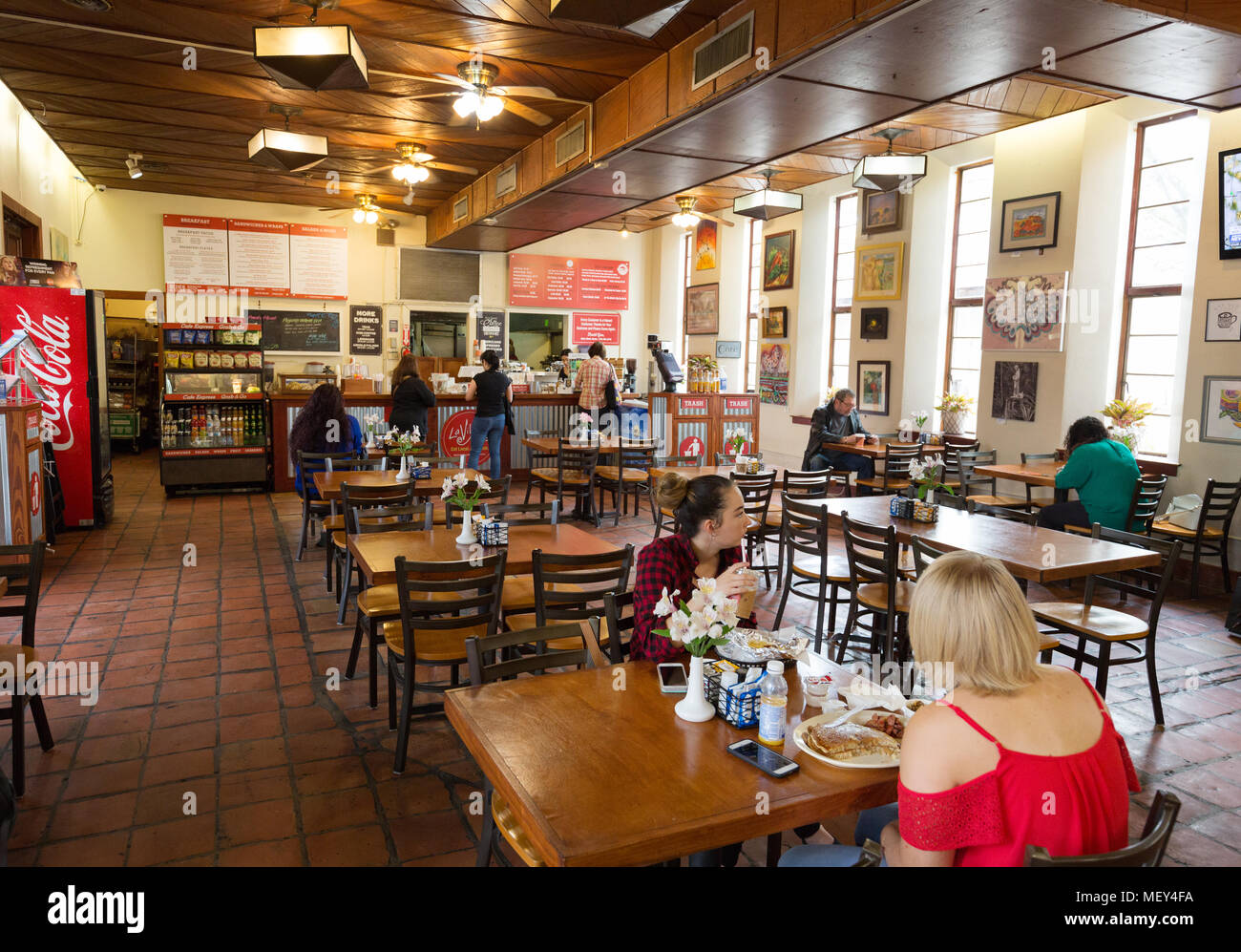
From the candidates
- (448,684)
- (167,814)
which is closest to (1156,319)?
(448,684)

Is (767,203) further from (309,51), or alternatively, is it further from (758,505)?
(309,51)

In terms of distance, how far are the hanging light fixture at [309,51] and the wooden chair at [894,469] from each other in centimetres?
570

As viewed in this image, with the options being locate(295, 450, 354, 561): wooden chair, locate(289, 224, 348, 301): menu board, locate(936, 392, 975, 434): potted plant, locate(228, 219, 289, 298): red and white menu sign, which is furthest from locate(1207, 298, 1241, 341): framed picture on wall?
locate(228, 219, 289, 298): red and white menu sign

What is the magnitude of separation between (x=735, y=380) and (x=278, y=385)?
6.90 metres

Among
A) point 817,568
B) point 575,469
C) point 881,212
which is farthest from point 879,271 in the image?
point 817,568

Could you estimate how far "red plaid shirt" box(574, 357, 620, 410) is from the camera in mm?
9773

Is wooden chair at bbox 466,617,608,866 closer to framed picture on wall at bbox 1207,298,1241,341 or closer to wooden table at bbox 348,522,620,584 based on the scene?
wooden table at bbox 348,522,620,584

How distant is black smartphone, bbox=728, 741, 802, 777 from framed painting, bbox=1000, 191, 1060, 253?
7.54 metres

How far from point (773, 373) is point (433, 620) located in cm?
950

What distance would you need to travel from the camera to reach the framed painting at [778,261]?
11.7m

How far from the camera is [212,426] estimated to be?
30.7 feet
